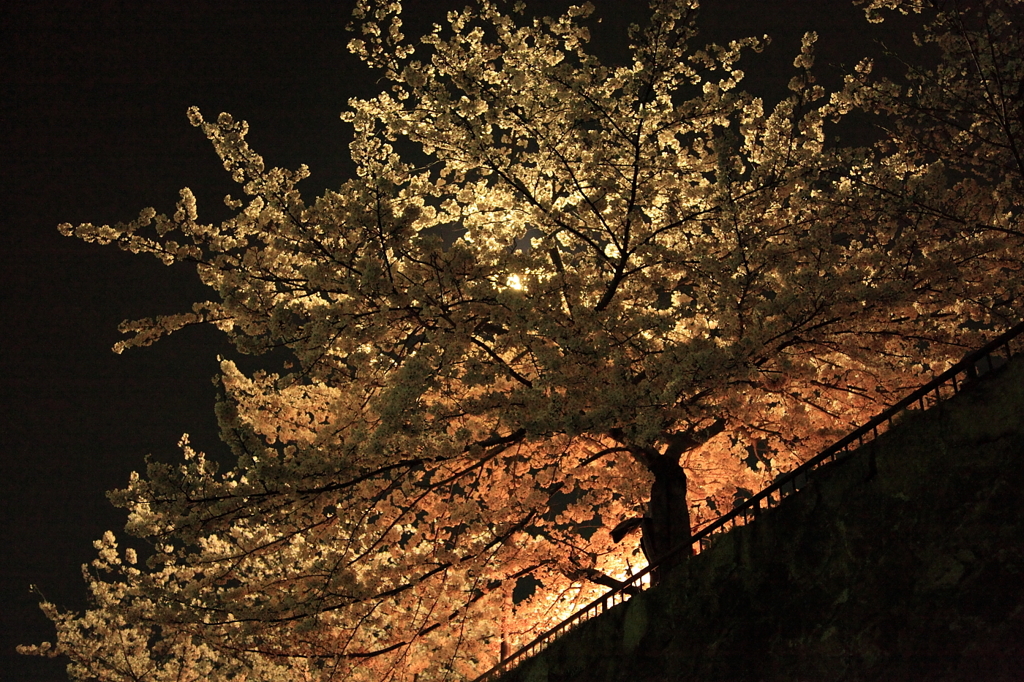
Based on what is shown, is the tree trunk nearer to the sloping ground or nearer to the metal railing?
the metal railing

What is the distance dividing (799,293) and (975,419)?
2.41 metres

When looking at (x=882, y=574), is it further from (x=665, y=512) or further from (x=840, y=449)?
(x=665, y=512)

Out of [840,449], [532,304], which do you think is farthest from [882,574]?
[532,304]

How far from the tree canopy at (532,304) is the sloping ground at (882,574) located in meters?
1.67

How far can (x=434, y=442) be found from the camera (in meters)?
9.68

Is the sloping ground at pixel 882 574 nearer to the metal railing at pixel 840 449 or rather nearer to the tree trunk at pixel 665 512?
the metal railing at pixel 840 449

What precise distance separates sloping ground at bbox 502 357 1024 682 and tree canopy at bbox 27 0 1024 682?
1.67 meters

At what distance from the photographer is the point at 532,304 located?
388 inches

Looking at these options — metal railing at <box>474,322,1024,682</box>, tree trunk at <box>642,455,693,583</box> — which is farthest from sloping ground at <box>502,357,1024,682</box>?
tree trunk at <box>642,455,693,583</box>

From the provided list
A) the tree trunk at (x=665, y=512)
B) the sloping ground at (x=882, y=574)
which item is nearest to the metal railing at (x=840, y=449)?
the sloping ground at (x=882, y=574)

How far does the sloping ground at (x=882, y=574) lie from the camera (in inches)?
262

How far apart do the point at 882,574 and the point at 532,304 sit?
465cm

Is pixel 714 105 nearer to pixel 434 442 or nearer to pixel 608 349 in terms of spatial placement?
pixel 608 349

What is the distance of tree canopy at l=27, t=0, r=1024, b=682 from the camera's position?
31.2 feet
